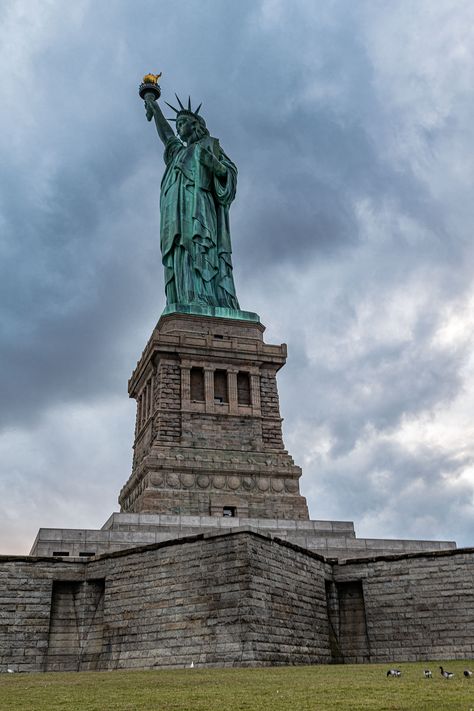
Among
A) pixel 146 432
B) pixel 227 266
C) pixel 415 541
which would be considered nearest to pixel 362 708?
pixel 415 541

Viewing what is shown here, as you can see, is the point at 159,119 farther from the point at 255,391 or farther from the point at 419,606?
the point at 419,606

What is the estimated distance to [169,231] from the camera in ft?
128

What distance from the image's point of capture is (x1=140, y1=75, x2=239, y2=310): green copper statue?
37.8m

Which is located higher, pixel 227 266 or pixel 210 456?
pixel 227 266

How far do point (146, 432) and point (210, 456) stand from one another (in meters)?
4.82

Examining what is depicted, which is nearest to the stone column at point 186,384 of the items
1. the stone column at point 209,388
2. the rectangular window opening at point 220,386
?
the stone column at point 209,388

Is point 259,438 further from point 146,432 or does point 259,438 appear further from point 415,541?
point 415,541

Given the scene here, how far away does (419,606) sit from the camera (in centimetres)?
2047

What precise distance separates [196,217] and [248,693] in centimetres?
3146

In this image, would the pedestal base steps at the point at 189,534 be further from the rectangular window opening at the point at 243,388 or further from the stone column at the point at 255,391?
the rectangular window opening at the point at 243,388

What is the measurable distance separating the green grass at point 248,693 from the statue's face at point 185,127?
34.1 meters

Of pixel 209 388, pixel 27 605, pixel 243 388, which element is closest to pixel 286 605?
pixel 27 605

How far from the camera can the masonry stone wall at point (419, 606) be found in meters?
19.8

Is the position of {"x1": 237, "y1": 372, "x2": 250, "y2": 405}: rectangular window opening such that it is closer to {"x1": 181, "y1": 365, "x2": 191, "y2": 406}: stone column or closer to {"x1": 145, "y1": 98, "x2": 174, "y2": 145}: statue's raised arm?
{"x1": 181, "y1": 365, "x2": 191, "y2": 406}: stone column
